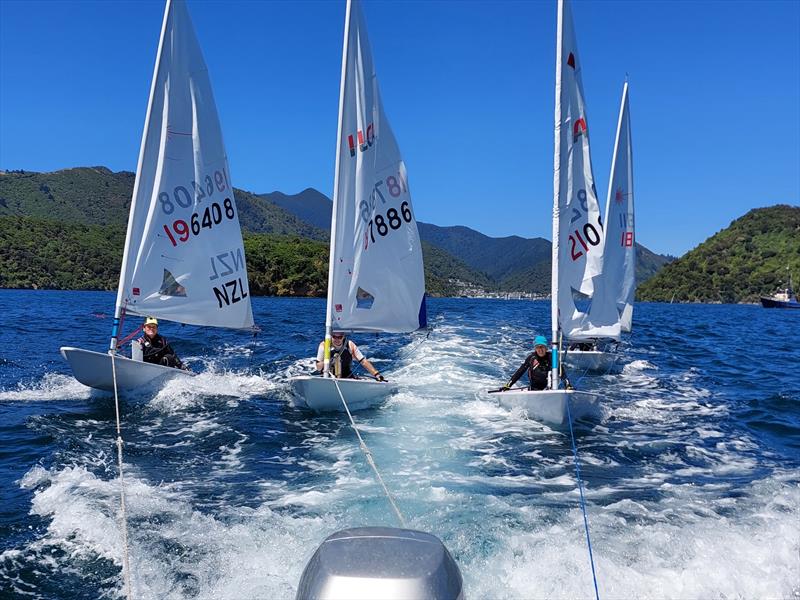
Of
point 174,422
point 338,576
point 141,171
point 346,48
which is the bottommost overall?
point 174,422

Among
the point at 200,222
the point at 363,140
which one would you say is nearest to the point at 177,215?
the point at 200,222

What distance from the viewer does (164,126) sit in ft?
41.2

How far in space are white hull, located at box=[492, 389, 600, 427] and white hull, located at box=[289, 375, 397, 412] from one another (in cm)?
243

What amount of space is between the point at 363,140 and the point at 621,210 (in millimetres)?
10980

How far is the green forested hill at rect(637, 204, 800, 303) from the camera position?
126938mm

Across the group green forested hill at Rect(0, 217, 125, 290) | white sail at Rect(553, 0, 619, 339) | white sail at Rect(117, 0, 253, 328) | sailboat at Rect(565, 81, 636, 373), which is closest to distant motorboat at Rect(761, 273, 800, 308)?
sailboat at Rect(565, 81, 636, 373)

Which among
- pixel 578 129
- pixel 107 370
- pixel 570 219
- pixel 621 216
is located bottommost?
pixel 107 370

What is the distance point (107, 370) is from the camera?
11398mm

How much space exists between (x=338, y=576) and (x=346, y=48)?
38.7ft

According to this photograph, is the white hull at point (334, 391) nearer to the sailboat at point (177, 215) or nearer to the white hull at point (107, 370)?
the white hull at point (107, 370)

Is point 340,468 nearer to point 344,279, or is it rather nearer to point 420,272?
point 344,279

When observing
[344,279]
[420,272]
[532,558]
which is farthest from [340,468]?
[420,272]

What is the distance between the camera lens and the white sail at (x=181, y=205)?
12289 mm

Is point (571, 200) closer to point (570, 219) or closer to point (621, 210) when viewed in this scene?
point (570, 219)
